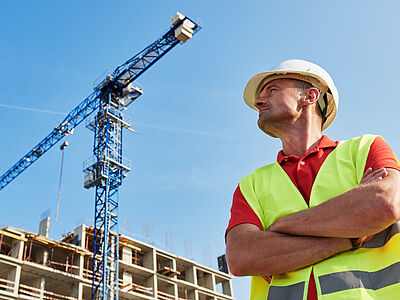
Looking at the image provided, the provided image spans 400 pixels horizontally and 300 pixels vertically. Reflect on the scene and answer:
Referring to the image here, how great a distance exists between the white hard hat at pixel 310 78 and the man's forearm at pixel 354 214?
0.77 meters

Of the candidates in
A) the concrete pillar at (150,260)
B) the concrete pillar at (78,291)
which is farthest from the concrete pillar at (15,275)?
the concrete pillar at (150,260)

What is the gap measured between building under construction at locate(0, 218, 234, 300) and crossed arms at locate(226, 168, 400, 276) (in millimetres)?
29484

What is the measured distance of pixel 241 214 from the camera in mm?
2072

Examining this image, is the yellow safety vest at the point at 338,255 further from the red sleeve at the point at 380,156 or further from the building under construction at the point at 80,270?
the building under construction at the point at 80,270

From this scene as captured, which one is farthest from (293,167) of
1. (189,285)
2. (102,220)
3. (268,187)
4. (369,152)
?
(189,285)

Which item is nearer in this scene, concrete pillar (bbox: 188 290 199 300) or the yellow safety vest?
the yellow safety vest

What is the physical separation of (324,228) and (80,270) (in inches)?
1317

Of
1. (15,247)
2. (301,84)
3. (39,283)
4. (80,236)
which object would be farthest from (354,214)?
(80,236)

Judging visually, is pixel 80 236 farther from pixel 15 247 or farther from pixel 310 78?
pixel 310 78

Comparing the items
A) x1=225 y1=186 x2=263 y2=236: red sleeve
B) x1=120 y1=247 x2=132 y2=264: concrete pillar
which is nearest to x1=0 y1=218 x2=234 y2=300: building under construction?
x1=120 y1=247 x2=132 y2=264: concrete pillar

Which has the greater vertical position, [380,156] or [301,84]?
[301,84]

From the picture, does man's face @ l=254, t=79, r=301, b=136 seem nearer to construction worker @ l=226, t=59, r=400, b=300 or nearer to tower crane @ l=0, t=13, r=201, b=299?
construction worker @ l=226, t=59, r=400, b=300

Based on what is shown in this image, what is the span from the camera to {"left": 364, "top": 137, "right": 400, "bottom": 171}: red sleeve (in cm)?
→ 188

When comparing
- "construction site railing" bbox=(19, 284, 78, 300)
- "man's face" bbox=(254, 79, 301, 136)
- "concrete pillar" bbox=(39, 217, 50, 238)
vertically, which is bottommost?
"man's face" bbox=(254, 79, 301, 136)
